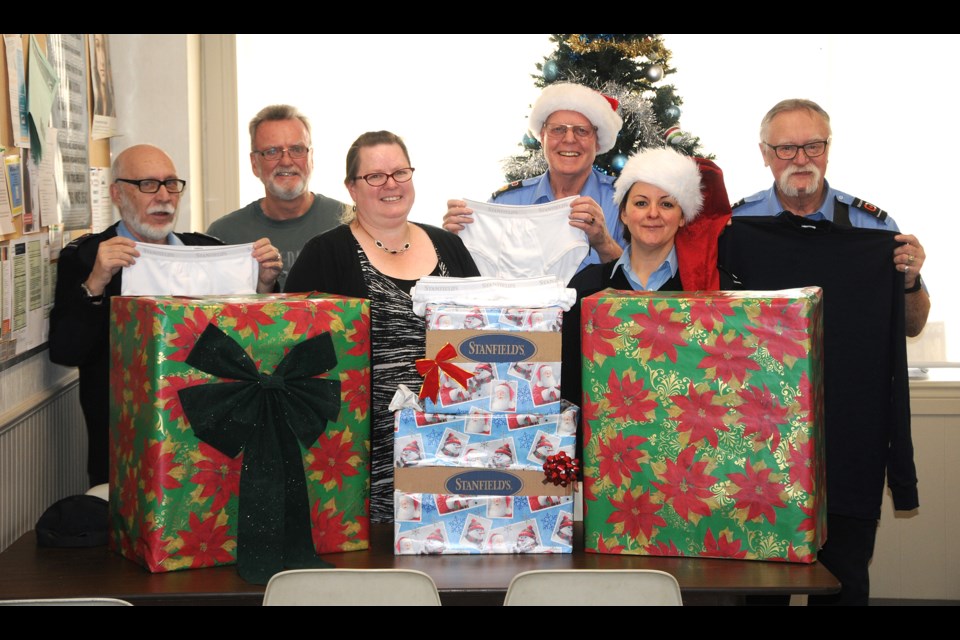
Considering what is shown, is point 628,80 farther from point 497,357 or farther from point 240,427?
point 240,427

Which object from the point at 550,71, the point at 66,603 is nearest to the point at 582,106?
the point at 550,71

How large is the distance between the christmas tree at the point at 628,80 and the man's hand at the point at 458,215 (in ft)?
3.78

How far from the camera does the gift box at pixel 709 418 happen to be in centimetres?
192

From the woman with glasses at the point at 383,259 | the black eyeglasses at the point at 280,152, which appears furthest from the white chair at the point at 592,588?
the black eyeglasses at the point at 280,152

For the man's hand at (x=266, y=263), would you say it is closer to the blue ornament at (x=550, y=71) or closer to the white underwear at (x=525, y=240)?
the white underwear at (x=525, y=240)

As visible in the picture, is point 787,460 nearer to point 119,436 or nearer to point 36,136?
point 119,436

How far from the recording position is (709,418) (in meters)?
1.95

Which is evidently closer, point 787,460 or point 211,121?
point 787,460

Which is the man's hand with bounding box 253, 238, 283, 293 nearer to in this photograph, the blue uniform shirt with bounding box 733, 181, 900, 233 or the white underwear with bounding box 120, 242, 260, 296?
the white underwear with bounding box 120, 242, 260, 296

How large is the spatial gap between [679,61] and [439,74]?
3.99ft

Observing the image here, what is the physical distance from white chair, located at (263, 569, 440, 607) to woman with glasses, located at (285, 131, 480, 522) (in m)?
0.77

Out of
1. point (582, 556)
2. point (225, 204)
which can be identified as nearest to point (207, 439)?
point (582, 556)

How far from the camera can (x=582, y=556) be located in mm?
2020

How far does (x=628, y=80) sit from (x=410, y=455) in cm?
267
